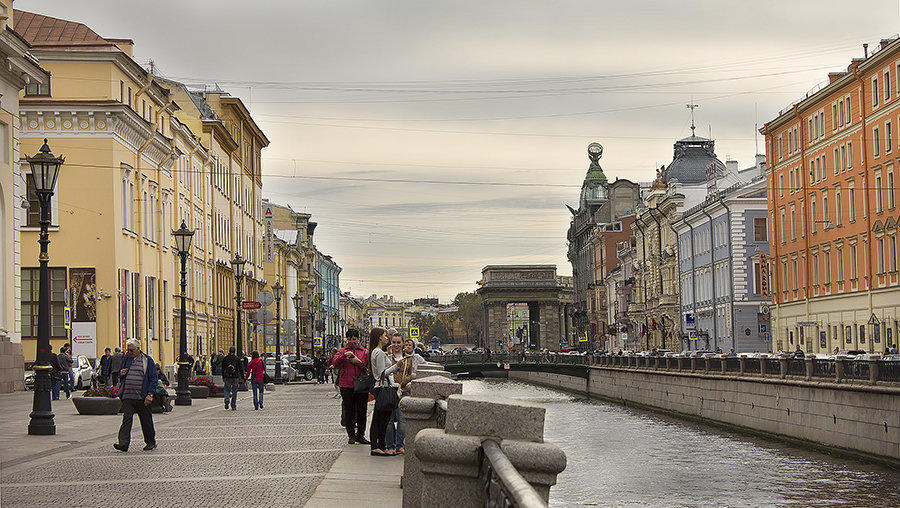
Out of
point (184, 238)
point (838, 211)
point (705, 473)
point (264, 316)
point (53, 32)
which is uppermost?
point (53, 32)

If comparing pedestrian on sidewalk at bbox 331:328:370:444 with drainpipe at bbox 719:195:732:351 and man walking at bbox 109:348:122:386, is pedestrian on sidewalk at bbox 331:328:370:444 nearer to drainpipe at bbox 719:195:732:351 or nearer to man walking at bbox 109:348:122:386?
man walking at bbox 109:348:122:386

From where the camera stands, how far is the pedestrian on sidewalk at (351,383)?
754 inches

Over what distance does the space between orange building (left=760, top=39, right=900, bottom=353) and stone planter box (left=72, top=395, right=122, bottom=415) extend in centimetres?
3441

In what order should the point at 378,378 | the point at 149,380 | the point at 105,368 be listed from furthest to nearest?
the point at 105,368
the point at 149,380
the point at 378,378

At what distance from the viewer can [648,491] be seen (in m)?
28.3

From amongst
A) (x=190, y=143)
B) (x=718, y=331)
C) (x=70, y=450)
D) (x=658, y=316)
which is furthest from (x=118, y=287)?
(x=658, y=316)

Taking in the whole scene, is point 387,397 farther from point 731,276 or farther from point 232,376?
point 731,276

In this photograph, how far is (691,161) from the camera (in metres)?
114

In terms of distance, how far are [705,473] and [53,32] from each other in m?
31.8

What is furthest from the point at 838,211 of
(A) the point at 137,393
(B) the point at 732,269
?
(A) the point at 137,393

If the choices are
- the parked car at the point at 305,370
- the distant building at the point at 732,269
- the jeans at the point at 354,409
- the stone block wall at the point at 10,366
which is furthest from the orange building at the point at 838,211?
the jeans at the point at 354,409

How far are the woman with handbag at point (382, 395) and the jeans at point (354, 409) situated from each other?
122 cm

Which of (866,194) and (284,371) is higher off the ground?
(866,194)

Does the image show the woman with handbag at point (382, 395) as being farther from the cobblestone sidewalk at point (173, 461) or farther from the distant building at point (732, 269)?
the distant building at point (732, 269)
